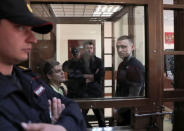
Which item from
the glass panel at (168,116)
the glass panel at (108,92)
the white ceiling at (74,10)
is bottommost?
the glass panel at (168,116)

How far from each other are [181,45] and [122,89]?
25.8 inches

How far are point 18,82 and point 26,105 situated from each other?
0.14 meters

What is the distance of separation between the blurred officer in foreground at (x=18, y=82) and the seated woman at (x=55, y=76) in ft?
1.75

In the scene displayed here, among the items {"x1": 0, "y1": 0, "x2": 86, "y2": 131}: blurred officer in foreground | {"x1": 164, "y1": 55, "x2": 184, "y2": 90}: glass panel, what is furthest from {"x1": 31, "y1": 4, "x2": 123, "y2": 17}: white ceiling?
{"x1": 164, "y1": 55, "x2": 184, "y2": 90}: glass panel

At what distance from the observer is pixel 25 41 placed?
768mm

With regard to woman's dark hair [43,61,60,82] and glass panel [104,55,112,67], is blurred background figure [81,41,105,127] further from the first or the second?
woman's dark hair [43,61,60,82]

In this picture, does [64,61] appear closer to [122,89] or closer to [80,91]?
[80,91]

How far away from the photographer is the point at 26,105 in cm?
78

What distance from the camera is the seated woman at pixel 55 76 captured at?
4.71 ft

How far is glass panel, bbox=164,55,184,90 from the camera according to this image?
1.56 metres

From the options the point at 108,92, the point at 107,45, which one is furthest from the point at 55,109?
the point at 107,45

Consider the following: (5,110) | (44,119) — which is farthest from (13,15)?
(44,119)

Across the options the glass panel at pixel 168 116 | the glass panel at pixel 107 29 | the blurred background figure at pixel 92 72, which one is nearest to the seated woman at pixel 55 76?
the blurred background figure at pixel 92 72

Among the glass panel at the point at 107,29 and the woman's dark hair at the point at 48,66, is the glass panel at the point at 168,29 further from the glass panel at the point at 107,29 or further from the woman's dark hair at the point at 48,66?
the woman's dark hair at the point at 48,66
